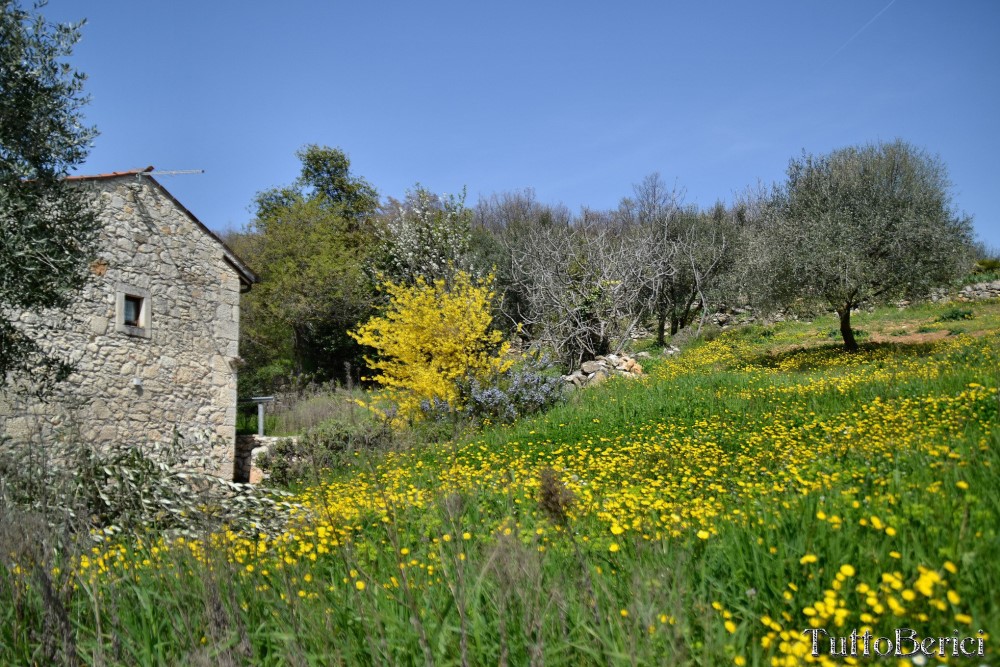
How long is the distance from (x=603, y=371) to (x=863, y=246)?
735 cm

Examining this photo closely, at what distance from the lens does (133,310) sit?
11.4 m

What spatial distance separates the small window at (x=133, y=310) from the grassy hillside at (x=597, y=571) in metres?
6.66

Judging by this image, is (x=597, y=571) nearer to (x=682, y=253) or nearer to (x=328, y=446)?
(x=328, y=446)

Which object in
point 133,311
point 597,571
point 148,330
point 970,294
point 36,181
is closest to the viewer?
point 597,571

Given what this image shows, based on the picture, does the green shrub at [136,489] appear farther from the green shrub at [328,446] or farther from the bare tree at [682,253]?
the bare tree at [682,253]

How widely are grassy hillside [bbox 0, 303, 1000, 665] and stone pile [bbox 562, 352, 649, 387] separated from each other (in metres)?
9.19

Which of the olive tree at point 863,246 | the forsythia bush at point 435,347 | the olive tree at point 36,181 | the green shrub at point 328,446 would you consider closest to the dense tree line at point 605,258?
the olive tree at point 863,246

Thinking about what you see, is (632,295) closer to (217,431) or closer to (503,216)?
(217,431)

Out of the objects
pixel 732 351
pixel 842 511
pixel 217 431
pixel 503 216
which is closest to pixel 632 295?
pixel 732 351

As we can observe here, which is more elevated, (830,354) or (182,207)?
(182,207)

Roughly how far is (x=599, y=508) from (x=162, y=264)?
407 inches

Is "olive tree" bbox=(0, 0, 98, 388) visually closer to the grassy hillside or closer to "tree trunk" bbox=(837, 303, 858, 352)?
the grassy hillside

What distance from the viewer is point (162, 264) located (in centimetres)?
1194

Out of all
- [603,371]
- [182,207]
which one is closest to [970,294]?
[603,371]
